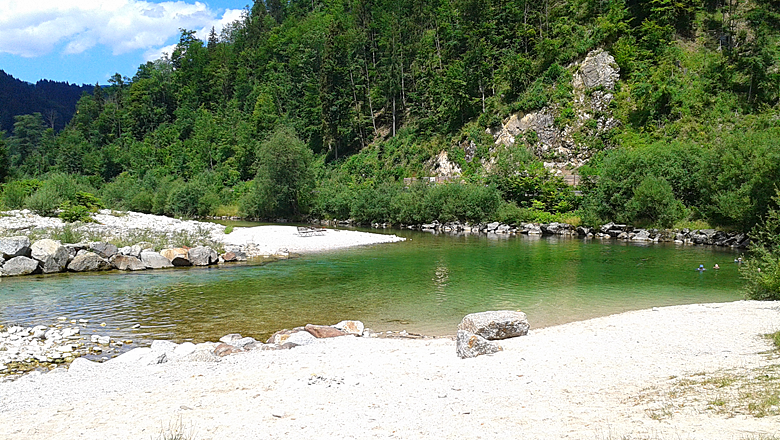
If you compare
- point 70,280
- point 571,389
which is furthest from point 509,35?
point 571,389

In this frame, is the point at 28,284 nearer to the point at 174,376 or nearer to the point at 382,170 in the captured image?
the point at 174,376

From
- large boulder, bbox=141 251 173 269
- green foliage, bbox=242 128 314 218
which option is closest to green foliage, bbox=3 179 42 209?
large boulder, bbox=141 251 173 269

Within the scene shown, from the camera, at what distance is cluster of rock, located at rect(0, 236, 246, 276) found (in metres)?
23.0

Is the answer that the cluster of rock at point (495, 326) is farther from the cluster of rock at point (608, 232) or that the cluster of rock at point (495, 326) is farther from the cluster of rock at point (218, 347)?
the cluster of rock at point (608, 232)

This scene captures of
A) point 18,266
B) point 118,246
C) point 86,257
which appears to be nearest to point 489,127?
point 118,246

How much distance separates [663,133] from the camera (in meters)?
50.0

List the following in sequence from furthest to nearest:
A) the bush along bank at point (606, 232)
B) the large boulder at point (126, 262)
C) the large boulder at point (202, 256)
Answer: the bush along bank at point (606, 232)
the large boulder at point (202, 256)
the large boulder at point (126, 262)

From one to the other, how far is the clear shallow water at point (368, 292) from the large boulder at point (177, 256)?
1.16 metres

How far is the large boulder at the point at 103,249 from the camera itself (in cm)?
2539

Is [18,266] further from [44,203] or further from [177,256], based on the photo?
[44,203]

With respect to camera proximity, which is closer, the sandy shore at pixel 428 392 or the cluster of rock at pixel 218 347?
the sandy shore at pixel 428 392

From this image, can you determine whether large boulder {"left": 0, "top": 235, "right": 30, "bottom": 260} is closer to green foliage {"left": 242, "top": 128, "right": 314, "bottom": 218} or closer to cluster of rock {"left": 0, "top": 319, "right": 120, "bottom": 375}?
cluster of rock {"left": 0, "top": 319, "right": 120, "bottom": 375}

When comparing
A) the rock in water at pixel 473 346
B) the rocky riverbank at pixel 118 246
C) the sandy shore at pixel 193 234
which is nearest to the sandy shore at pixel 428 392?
the rock in water at pixel 473 346

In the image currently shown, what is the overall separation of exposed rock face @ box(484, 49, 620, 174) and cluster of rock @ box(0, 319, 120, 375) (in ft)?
159
